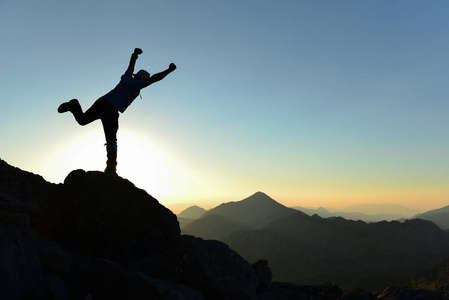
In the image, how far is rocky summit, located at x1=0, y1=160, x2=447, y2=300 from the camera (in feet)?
12.9

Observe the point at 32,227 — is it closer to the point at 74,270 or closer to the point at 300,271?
the point at 74,270

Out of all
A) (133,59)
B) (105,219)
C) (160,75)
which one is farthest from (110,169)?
(133,59)

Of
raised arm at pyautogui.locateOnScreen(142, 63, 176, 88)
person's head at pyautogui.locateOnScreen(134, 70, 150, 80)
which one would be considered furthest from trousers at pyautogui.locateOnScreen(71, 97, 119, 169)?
raised arm at pyautogui.locateOnScreen(142, 63, 176, 88)

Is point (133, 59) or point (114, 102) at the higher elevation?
point (133, 59)

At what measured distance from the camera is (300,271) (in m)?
82.4

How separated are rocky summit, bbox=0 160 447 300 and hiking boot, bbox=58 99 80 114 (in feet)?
4.69

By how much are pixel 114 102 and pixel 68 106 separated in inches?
40.0

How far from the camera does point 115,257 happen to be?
6.51 meters

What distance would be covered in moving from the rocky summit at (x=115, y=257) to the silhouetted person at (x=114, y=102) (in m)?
1.23

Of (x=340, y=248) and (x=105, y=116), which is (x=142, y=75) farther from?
(x=340, y=248)

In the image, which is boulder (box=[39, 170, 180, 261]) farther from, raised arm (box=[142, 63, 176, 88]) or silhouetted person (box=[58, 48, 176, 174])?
raised arm (box=[142, 63, 176, 88])

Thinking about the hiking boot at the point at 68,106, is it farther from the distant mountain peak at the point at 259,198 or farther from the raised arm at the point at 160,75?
the distant mountain peak at the point at 259,198

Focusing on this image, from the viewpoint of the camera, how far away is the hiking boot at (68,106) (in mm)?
7148

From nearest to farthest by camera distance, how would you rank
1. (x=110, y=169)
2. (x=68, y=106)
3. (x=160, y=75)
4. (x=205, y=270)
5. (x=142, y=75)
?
(x=205, y=270), (x=68, y=106), (x=160, y=75), (x=142, y=75), (x=110, y=169)
